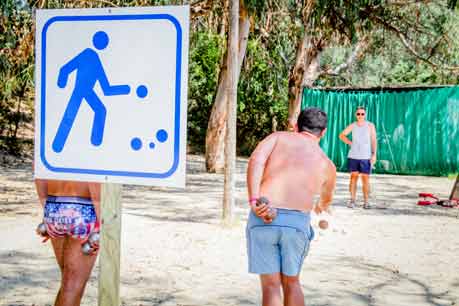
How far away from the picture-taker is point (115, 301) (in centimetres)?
291

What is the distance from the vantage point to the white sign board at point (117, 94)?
274 cm

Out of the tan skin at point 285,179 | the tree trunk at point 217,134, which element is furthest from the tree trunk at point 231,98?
the tree trunk at point 217,134

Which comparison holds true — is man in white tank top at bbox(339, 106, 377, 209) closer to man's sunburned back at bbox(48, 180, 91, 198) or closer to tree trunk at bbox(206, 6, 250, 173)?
tree trunk at bbox(206, 6, 250, 173)

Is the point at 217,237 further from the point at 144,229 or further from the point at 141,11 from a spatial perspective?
the point at 141,11

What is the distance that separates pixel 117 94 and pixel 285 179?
2.10 metres

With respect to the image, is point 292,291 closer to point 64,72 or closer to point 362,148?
point 64,72

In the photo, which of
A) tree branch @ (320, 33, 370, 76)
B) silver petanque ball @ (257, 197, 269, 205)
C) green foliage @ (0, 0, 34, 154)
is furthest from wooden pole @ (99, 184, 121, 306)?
tree branch @ (320, 33, 370, 76)

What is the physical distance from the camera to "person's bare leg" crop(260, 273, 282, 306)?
4551mm

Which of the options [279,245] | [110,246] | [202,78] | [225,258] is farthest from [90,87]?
[202,78]

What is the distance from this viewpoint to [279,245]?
462cm

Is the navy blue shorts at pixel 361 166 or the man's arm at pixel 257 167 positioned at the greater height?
the man's arm at pixel 257 167

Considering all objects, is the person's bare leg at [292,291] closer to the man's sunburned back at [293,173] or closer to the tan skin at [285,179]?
the tan skin at [285,179]

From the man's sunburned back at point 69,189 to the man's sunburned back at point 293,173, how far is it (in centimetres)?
118

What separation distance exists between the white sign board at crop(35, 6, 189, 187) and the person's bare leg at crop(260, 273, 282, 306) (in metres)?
1.98
